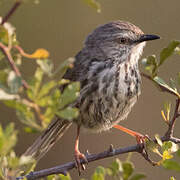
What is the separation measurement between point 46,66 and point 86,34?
292 inches

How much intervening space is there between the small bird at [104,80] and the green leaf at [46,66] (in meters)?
2.54

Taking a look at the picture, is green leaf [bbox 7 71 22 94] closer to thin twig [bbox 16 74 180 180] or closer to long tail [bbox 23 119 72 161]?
thin twig [bbox 16 74 180 180]

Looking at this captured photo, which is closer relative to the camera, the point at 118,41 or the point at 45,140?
the point at 45,140

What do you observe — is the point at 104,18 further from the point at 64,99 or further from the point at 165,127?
the point at 64,99

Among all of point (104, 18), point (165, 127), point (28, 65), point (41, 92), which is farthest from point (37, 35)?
point (41, 92)

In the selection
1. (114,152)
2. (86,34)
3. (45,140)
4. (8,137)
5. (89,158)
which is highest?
(8,137)

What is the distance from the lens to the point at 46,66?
2.08m

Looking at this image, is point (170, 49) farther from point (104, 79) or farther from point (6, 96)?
point (104, 79)

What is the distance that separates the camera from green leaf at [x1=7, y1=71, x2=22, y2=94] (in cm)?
194

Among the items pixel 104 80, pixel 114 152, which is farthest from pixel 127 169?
pixel 104 80

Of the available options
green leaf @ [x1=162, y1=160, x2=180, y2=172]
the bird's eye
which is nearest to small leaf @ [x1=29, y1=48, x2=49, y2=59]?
green leaf @ [x1=162, y1=160, x2=180, y2=172]

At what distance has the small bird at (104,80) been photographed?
15.4 feet

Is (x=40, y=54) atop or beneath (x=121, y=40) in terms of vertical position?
atop

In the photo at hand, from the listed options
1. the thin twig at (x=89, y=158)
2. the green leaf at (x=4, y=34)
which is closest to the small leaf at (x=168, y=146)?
the thin twig at (x=89, y=158)
